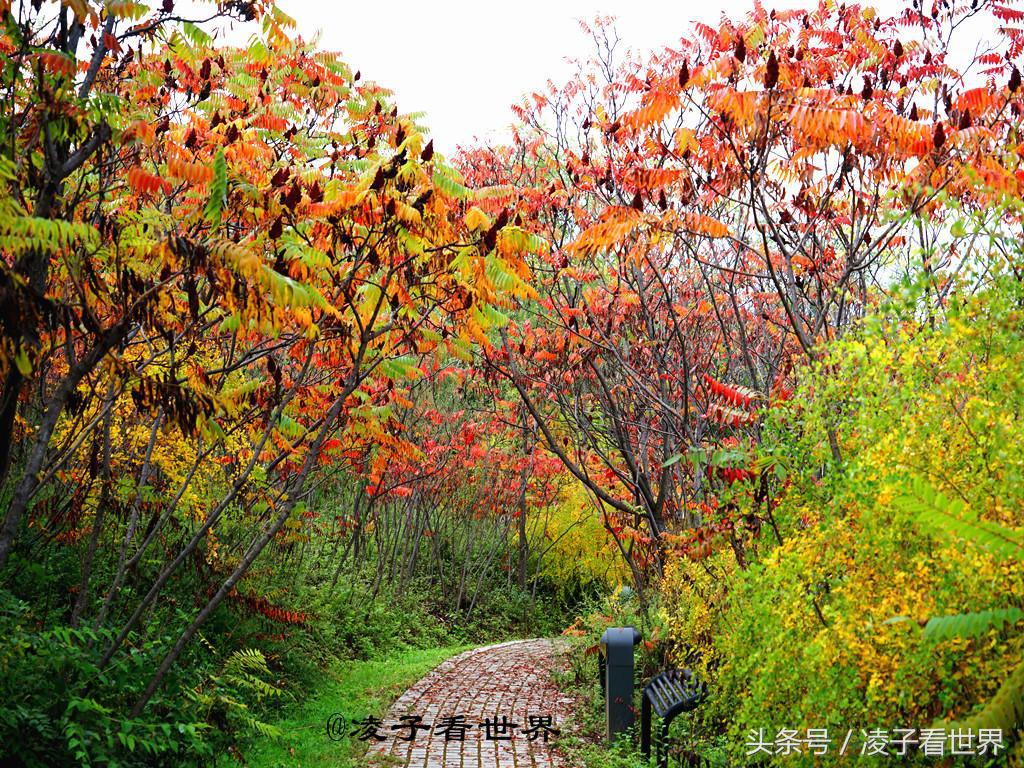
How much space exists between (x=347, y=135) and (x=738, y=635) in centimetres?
730

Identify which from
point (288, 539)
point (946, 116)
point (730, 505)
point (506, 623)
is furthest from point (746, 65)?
point (506, 623)

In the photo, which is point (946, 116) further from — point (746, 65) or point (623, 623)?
point (623, 623)

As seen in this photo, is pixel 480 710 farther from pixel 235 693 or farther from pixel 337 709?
pixel 235 693

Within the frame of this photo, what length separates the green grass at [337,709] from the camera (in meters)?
8.43

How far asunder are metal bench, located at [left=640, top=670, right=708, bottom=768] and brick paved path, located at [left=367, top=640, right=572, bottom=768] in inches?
61.2

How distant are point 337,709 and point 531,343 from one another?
547 centimetres

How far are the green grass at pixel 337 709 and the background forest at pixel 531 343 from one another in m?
0.30

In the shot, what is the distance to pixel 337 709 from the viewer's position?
10703 millimetres

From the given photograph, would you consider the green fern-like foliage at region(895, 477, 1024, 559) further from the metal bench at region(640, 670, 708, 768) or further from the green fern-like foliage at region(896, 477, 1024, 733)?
the metal bench at region(640, 670, 708, 768)

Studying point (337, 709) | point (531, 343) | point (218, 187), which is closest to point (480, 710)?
A: point (337, 709)

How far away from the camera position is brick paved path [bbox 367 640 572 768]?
8500 millimetres

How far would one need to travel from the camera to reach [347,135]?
985 centimetres

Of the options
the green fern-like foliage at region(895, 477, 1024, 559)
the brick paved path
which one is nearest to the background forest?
the green fern-like foliage at region(895, 477, 1024, 559)

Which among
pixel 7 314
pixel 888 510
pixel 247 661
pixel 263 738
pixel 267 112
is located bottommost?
pixel 263 738
